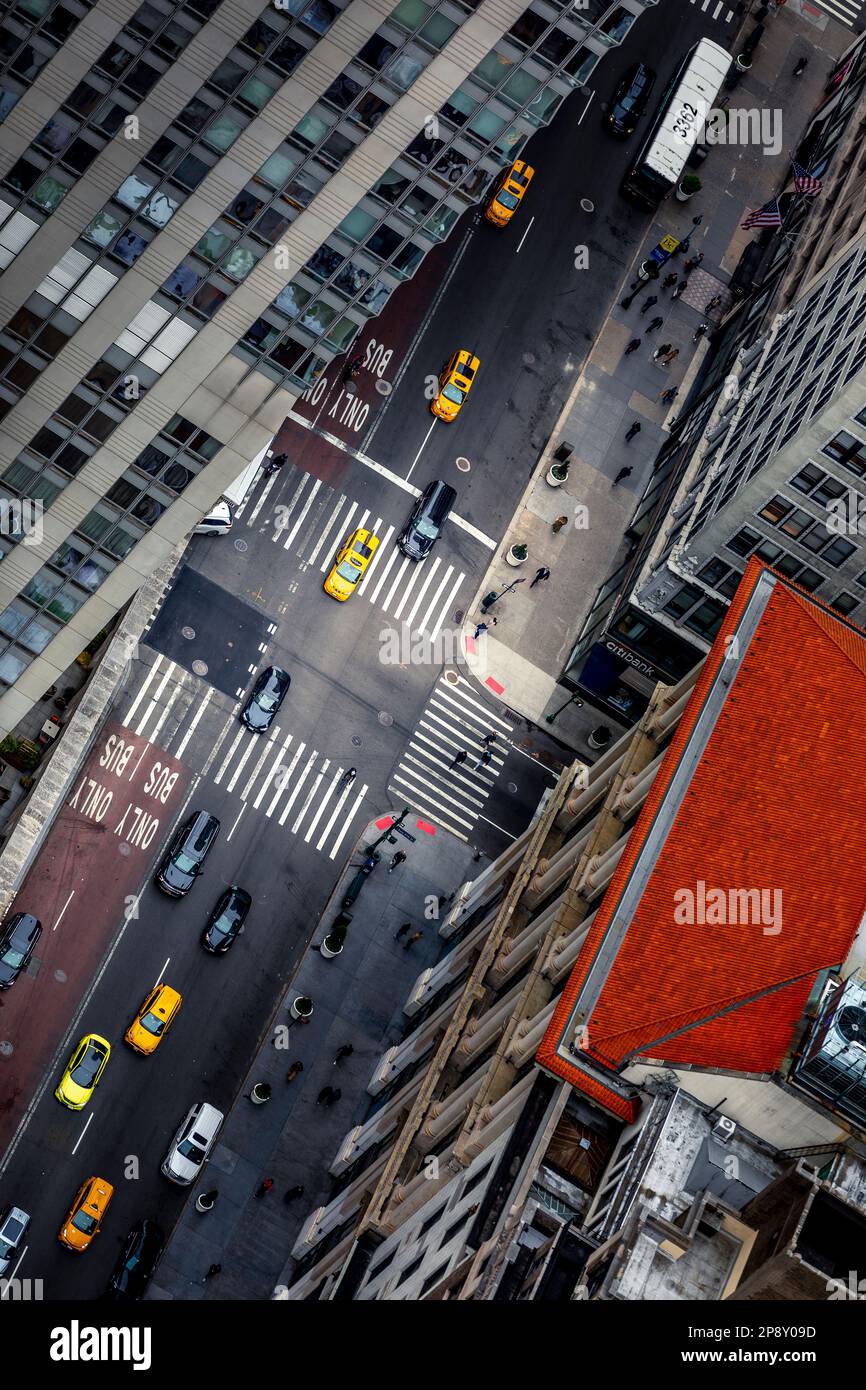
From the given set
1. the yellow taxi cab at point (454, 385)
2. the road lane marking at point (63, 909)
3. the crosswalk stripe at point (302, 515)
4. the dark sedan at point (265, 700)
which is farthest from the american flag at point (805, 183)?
the road lane marking at point (63, 909)

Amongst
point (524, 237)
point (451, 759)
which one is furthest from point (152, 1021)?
point (524, 237)

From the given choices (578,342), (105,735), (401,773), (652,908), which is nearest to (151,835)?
(105,735)

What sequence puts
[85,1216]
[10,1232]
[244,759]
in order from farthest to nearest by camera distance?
[244,759] → [85,1216] → [10,1232]

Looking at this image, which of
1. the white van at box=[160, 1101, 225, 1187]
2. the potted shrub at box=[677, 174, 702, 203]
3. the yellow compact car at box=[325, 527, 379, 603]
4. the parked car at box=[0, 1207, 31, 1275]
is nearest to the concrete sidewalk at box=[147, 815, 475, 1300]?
the white van at box=[160, 1101, 225, 1187]

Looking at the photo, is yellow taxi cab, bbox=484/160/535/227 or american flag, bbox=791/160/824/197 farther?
yellow taxi cab, bbox=484/160/535/227

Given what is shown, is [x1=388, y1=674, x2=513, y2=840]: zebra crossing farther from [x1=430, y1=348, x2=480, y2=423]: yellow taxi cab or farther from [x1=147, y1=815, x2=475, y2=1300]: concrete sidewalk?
[x1=430, y1=348, x2=480, y2=423]: yellow taxi cab

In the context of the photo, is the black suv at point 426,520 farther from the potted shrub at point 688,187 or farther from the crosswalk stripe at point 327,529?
the potted shrub at point 688,187

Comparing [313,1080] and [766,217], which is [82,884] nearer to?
[313,1080]
